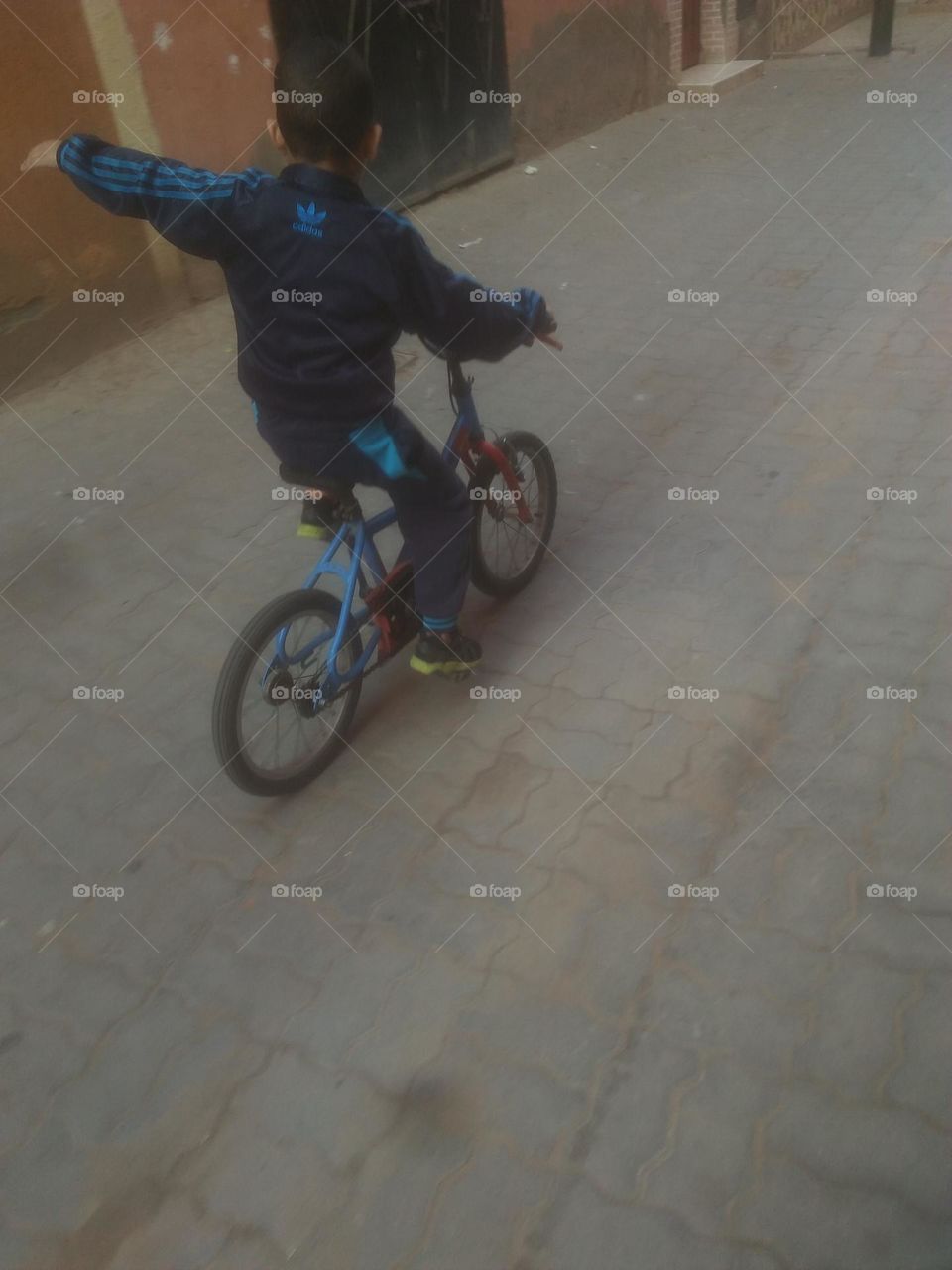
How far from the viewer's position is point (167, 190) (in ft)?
8.08

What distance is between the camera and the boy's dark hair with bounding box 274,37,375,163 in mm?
2342

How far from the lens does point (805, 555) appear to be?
154 inches

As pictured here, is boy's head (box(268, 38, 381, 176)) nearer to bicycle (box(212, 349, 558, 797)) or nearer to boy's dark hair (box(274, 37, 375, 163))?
boy's dark hair (box(274, 37, 375, 163))

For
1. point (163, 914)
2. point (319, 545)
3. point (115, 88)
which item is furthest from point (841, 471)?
point (115, 88)

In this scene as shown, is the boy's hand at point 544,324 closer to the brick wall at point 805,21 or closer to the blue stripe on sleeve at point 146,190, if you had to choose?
the blue stripe on sleeve at point 146,190

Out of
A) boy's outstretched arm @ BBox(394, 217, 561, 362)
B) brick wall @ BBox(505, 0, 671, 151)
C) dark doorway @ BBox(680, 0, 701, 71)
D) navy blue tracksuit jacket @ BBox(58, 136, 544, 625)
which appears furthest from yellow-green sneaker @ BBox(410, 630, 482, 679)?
dark doorway @ BBox(680, 0, 701, 71)

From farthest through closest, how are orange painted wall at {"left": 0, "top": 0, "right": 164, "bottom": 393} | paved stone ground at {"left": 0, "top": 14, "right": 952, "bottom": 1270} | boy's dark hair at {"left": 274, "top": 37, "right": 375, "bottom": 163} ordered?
1. orange painted wall at {"left": 0, "top": 0, "right": 164, "bottom": 393}
2. boy's dark hair at {"left": 274, "top": 37, "right": 375, "bottom": 163}
3. paved stone ground at {"left": 0, "top": 14, "right": 952, "bottom": 1270}

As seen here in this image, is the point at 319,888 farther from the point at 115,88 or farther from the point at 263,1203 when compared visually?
the point at 115,88

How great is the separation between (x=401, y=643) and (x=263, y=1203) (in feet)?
5.33

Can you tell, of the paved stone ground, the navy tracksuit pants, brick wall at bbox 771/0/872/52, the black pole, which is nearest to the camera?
the paved stone ground

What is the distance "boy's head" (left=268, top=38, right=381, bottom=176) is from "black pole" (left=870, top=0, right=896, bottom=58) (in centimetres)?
1211

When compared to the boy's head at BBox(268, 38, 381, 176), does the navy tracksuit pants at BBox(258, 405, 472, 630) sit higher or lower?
lower

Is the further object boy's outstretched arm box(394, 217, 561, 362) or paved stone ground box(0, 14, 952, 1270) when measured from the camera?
boy's outstretched arm box(394, 217, 561, 362)

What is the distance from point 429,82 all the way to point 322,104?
262 inches
